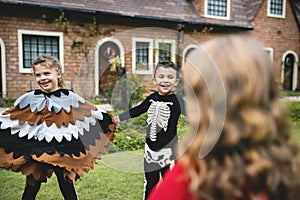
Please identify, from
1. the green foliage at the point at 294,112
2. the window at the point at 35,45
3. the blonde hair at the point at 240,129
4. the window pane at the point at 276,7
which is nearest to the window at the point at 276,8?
the window pane at the point at 276,7

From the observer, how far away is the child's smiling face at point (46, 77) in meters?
3.32

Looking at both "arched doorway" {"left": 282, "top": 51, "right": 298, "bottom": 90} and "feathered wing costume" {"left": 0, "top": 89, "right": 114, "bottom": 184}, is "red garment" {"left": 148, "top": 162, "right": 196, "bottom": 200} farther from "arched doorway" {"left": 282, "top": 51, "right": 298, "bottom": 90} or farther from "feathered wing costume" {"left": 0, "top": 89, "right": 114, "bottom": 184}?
"arched doorway" {"left": 282, "top": 51, "right": 298, "bottom": 90}

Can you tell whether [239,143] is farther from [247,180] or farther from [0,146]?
[0,146]

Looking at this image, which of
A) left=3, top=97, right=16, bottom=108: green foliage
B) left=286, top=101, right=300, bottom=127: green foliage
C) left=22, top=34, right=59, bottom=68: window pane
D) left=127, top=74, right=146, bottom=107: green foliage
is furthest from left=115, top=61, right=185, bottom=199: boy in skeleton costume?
left=22, top=34, right=59, bottom=68: window pane

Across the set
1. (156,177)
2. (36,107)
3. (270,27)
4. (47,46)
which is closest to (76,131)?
(36,107)

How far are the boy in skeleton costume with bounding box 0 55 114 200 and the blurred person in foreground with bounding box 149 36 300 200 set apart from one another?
7.52ft

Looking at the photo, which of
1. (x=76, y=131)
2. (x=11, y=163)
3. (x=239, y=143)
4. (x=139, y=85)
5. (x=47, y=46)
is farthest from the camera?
(x=47, y=46)

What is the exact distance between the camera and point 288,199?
118 centimetres

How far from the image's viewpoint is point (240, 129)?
3.54ft

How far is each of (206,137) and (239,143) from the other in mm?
113

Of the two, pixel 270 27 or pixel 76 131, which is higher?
pixel 270 27

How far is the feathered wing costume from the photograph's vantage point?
10.4ft

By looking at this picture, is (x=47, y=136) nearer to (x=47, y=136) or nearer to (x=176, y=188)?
(x=47, y=136)

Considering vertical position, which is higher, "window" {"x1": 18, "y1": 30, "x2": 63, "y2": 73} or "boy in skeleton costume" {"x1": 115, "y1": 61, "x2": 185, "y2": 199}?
"window" {"x1": 18, "y1": 30, "x2": 63, "y2": 73}
